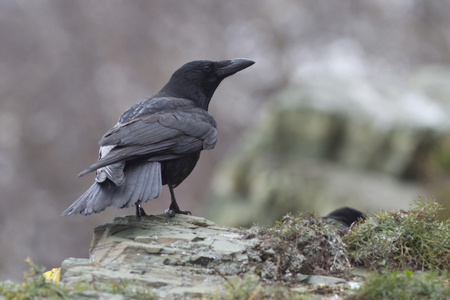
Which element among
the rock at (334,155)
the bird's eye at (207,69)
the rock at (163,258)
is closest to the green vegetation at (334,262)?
the rock at (163,258)

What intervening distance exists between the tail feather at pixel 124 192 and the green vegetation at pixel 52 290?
1124 millimetres

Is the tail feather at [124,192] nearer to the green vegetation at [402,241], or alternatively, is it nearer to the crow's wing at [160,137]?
the crow's wing at [160,137]

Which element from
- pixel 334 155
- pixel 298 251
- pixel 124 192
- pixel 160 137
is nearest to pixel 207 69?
pixel 160 137

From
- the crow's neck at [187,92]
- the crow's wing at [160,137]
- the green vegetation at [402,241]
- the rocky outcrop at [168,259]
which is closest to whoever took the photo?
the rocky outcrop at [168,259]

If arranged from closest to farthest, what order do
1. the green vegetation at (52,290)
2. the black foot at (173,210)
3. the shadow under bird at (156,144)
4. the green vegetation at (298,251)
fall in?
the green vegetation at (52,290) → the green vegetation at (298,251) → the shadow under bird at (156,144) → the black foot at (173,210)

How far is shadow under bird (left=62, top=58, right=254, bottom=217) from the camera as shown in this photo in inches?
178

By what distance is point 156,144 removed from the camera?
16.6 ft

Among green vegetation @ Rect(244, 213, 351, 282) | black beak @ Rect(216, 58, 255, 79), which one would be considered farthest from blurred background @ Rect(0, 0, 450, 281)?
green vegetation @ Rect(244, 213, 351, 282)

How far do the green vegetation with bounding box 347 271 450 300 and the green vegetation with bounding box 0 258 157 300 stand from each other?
1.07 m

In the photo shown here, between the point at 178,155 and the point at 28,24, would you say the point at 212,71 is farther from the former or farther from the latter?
the point at 28,24

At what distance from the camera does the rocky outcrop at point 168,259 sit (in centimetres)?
344

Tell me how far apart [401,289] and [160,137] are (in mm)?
2608

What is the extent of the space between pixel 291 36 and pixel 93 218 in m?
9.25

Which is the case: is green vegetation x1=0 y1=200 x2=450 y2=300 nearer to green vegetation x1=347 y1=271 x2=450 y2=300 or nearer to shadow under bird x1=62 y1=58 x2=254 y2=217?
green vegetation x1=347 y1=271 x2=450 y2=300
